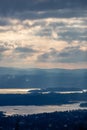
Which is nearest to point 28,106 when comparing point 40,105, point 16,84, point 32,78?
point 40,105

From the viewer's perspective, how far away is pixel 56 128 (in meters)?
41.4

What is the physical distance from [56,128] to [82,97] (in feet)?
184

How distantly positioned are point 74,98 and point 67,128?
182 ft

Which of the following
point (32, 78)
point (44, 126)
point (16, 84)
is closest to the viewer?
point (44, 126)

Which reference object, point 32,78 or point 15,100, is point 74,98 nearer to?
point 15,100

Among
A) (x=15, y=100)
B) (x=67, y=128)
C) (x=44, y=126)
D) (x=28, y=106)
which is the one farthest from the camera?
(x=15, y=100)

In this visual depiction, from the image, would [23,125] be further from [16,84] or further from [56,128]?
[16,84]

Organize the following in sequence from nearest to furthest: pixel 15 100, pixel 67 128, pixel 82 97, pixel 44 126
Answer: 1. pixel 67 128
2. pixel 44 126
3. pixel 15 100
4. pixel 82 97

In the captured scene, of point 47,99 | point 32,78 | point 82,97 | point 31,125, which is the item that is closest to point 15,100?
point 47,99

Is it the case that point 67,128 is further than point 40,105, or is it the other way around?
point 40,105

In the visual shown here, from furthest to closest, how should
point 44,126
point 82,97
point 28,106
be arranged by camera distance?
1. point 82,97
2. point 28,106
3. point 44,126

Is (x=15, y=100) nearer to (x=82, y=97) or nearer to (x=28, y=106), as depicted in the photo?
(x=28, y=106)

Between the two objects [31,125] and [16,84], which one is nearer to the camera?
[31,125]

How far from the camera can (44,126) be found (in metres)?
43.8
